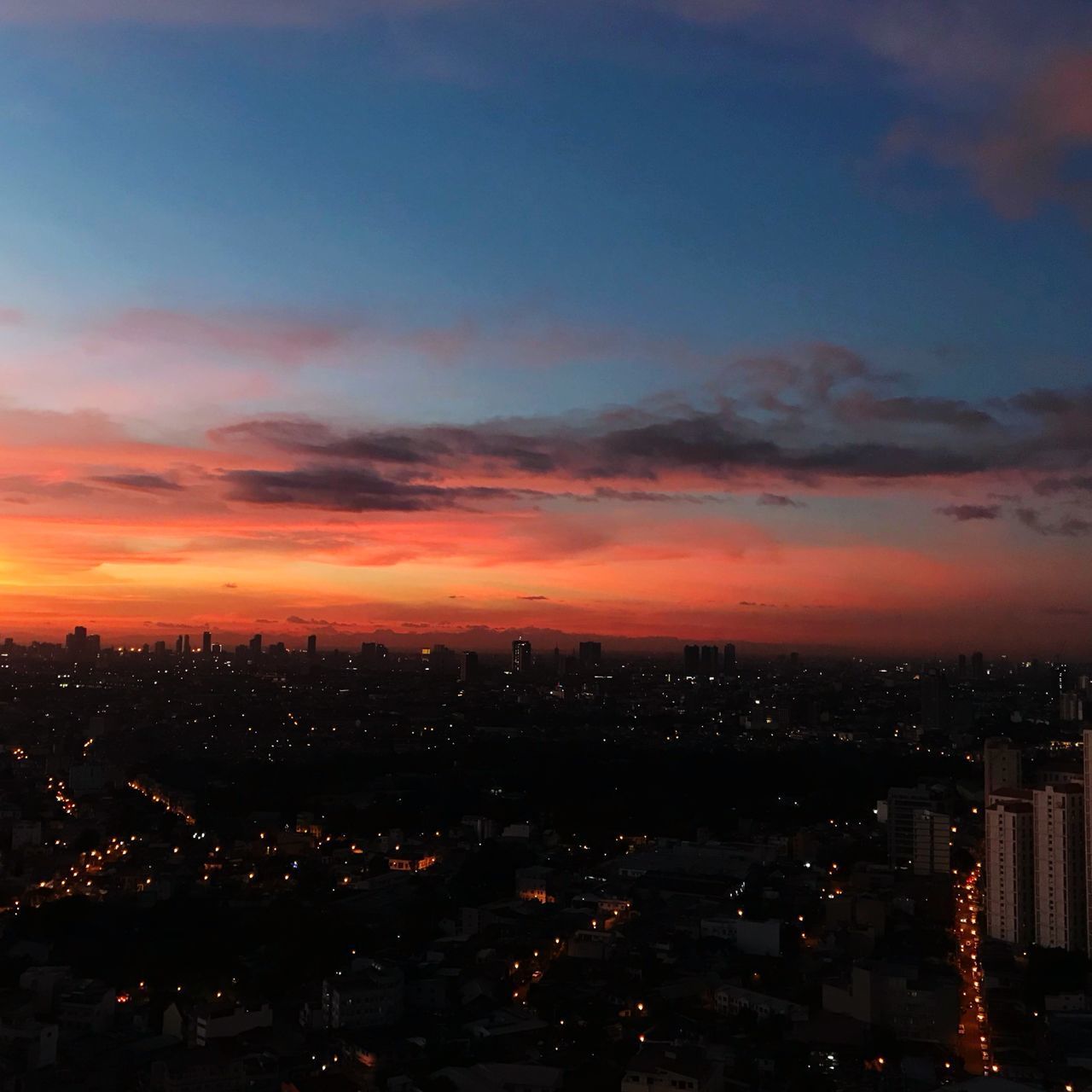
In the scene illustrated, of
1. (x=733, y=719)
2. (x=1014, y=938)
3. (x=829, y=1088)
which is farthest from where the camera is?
(x=733, y=719)

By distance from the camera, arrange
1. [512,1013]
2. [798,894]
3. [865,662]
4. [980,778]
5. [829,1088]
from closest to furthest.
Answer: [829,1088]
[512,1013]
[798,894]
[980,778]
[865,662]

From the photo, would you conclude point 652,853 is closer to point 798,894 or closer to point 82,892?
point 798,894

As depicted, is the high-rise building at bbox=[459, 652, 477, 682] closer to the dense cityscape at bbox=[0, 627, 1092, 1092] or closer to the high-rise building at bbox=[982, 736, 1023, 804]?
the dense cityscape at bbox=[0, 627, 1092, 1092]

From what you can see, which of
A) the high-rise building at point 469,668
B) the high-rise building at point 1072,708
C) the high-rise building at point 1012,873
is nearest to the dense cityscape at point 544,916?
the high-rise building at point 1012,873

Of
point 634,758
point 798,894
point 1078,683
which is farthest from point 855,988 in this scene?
point 1078,683

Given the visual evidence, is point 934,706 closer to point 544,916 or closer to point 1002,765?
point 1002,765
